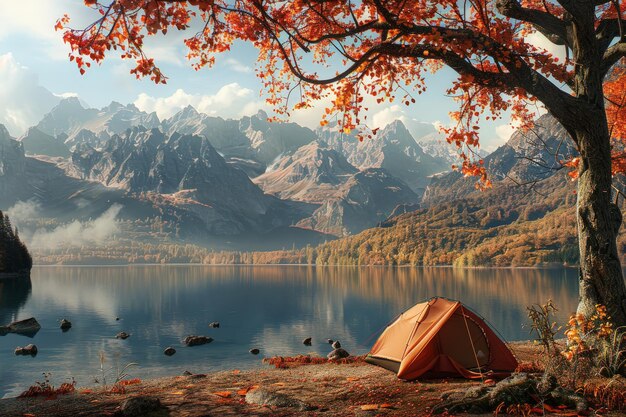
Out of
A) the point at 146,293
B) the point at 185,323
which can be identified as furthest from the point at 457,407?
the point at 146,293

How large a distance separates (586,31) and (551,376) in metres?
11.3

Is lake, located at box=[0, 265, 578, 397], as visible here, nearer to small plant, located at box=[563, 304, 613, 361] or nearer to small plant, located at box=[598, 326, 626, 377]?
small plant, located at box=[563, 304, 613, 361]

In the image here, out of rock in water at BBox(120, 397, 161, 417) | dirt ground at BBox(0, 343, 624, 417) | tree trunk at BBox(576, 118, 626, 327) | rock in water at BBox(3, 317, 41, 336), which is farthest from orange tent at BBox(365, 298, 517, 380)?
rock in water at BBox(3, 317, 41, 336)

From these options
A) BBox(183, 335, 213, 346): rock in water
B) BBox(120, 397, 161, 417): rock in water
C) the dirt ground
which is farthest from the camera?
BBox(183, 335, 213, 346): rock in water

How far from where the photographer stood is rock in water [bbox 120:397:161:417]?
14781 millimetres

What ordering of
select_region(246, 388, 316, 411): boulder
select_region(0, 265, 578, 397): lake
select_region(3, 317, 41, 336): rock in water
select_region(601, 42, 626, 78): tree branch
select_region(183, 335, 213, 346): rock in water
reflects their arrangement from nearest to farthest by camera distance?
select_region(246, 388, 316, 411): boulder < select_region(601, 42, 626, 78): tree branch < select_region(0, 265, 578, 397): lake < select_region(183, 335, 213, 346): rock in water < select_region(3, 317, 41, 336): rock in water

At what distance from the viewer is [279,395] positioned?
16516 millimetres

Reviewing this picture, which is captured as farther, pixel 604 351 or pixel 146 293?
pixel 146 293

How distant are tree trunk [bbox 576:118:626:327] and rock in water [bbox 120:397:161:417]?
1424 centimetres

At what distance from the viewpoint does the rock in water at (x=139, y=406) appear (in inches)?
582

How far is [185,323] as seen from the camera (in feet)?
326

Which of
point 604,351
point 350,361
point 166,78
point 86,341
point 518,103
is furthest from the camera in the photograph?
point 86,341

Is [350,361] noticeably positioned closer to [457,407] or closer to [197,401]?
[197,401]

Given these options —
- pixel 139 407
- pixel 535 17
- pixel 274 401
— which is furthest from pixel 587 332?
pixel 139 407
